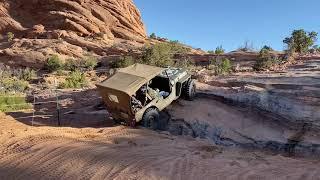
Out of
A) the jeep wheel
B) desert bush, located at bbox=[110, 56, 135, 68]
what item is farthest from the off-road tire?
desert bush, located at bbox=[110, 56, 135, 68]

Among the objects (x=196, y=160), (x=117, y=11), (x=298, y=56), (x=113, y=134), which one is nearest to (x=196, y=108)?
(x=113, y=134)

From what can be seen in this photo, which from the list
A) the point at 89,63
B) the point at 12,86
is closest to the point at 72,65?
the point at 89,63

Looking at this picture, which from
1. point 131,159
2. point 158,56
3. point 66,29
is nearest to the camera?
point 131,159

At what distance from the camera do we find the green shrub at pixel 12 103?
1856cm

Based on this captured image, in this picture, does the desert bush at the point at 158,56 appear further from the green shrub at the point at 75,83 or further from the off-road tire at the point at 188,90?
the off-road tire at the point at 188,90

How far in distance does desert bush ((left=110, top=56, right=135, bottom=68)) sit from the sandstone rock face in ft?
35.6

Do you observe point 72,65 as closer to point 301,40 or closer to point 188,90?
point 301,40

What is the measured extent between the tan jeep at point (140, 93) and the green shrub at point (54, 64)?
22593mm

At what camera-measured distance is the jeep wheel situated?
13758mm

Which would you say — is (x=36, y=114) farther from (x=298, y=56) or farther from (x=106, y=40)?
(x=106, y=40)

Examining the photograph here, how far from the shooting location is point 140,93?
14.0 meters

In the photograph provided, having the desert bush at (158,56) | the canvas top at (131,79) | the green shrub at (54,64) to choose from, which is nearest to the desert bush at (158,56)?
the desert bush at (158,56)

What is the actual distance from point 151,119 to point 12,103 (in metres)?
8.21

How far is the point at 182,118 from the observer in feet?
46.9
